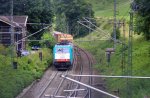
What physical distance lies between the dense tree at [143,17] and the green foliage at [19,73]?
9.30 m

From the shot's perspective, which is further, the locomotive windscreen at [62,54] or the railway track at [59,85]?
the locomotive windscreen at [62,54]

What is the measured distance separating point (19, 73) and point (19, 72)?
351mm

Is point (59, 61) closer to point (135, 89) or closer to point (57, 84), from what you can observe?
point (57, 84)

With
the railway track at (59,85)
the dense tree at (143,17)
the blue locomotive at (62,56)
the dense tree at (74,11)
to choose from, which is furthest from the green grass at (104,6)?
the dense tree at (143,17)

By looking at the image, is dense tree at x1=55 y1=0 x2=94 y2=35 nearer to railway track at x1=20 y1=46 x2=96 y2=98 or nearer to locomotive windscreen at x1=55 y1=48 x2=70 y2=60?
railway track at x1=20 y1=46 x2=96 y2=98

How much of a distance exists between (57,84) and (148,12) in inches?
349

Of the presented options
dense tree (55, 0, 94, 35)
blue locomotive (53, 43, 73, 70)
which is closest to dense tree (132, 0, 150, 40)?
blue locomotive (53, 43, 73, 70)

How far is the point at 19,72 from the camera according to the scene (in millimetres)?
34469

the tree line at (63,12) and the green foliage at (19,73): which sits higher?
the tree line at (63,12)

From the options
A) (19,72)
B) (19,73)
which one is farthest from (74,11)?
(19,73)

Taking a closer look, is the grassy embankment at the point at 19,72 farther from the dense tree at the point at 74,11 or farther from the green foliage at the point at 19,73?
the dense tree at the point at 74,11

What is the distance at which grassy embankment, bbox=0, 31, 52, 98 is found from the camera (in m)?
27.5

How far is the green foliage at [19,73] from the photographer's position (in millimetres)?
27414

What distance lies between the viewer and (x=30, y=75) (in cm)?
3566
